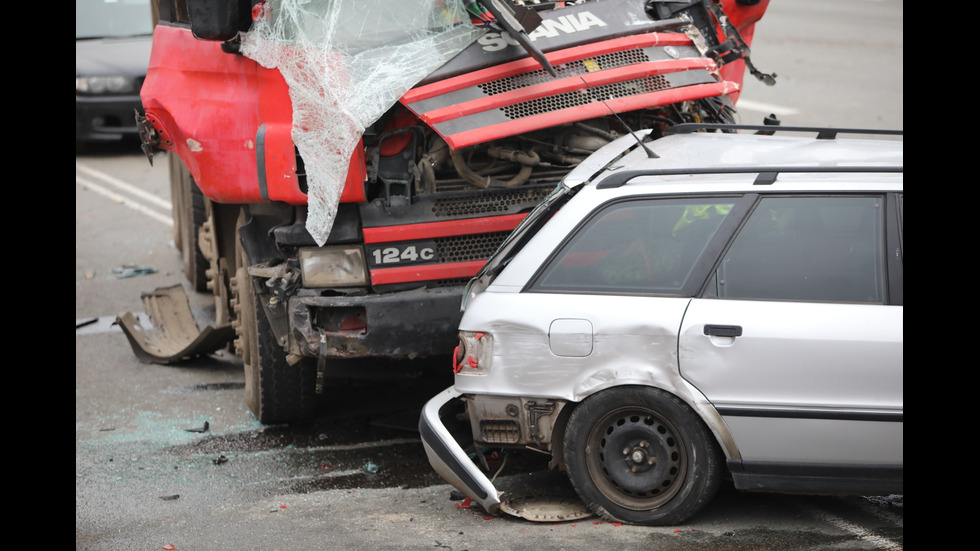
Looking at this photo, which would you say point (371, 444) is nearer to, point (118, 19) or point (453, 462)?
point (453, 462)

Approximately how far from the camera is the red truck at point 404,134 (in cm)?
536

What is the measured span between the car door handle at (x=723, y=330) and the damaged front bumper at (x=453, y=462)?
1.12 m

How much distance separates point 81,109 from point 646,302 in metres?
11.4

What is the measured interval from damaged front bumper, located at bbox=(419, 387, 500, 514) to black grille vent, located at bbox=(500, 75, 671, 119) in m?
1.42

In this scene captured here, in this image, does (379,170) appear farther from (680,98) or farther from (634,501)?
(634,501)

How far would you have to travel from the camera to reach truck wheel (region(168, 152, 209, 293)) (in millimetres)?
8992

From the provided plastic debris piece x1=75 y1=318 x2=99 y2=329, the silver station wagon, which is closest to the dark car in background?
plastic debris piece x1=75 y1=318 x2=99 y2=329

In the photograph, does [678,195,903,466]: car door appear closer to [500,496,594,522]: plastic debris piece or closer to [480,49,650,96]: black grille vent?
[500,496,594,522]: plastic debris piece

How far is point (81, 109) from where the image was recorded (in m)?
14.1

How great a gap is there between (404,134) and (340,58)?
19.4 inches

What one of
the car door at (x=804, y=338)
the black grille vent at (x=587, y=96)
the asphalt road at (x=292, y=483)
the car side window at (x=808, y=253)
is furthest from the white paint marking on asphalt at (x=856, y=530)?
the black grille vent at (x=587, y=96)
